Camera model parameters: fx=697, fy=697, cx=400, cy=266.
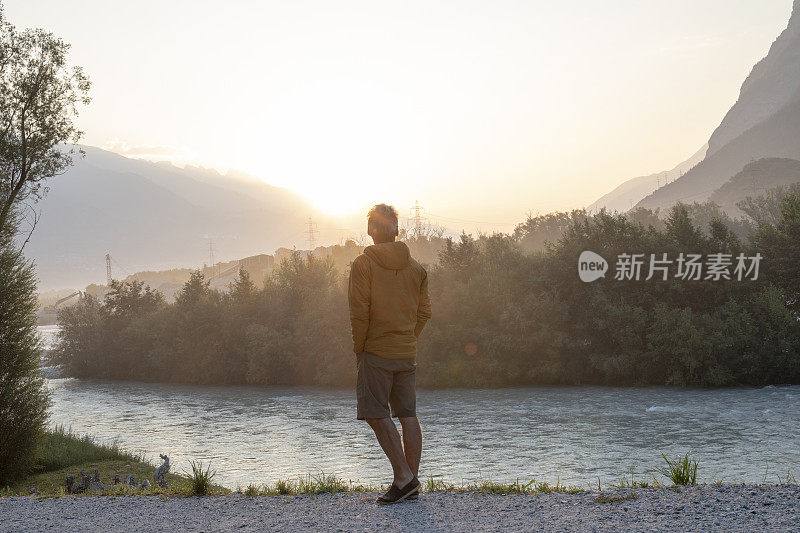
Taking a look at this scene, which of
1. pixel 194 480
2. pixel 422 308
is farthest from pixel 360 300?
pixel 194 480

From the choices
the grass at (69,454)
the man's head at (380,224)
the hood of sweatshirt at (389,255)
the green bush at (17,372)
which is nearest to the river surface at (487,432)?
the green bush at (17,372)

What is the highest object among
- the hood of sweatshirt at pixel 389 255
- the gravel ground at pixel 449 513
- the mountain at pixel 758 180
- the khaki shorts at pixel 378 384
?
the mountain at pixel 758 180

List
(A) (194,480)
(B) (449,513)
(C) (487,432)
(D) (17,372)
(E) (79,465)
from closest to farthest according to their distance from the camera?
(B) (449,513), (A) (194,480), (D) (17,372), (E) (79,465), (C) (487,432)

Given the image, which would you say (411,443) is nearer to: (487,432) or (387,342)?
(387,342)

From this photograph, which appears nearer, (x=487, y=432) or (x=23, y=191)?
(x=23, y=191)

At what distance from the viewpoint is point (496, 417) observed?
33.8m

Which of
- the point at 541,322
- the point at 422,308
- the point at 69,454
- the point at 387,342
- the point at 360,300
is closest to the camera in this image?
the point at 360,300

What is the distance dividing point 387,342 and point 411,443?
1.25 metres

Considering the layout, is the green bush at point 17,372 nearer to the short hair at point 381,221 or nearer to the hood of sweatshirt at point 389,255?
the short hair at point 381,221

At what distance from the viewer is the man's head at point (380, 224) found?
8148mm

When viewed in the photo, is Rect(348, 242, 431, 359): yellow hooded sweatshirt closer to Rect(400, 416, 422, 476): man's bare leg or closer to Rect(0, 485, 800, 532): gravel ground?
Rect(400, 416, 422, 476): man's bare leg

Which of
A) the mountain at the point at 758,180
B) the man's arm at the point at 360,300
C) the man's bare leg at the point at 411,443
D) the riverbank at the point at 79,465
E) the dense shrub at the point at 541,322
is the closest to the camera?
the man's arm at the point at 360,300

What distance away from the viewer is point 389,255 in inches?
314

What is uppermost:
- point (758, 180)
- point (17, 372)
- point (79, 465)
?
point (758, 180)
